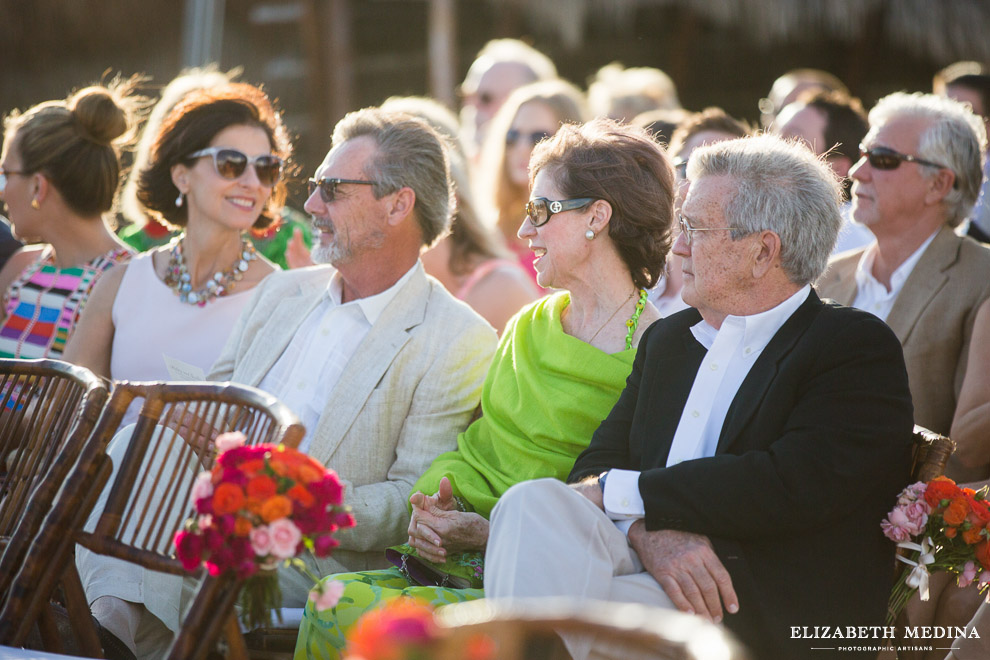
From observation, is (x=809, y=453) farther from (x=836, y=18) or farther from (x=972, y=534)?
(x=836, y=18)

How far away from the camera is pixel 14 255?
18.2 ft

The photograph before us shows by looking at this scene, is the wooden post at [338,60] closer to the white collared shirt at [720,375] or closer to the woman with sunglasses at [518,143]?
the woman with sunglasses at [518,143]

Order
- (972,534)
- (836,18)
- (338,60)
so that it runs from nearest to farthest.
Result: (972,534)
(836,18)
(338,60)

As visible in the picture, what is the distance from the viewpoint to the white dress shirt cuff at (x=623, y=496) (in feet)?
9.32

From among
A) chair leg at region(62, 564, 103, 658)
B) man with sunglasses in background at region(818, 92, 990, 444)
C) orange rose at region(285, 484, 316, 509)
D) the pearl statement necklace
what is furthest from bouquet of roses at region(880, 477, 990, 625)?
→ the pearl statement necklace

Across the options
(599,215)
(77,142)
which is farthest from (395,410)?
(77,142)

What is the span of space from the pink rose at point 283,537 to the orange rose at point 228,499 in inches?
3.3

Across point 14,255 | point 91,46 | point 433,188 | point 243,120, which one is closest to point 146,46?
point 91,46

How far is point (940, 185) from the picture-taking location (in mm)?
4570

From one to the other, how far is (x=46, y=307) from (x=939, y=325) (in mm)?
4021

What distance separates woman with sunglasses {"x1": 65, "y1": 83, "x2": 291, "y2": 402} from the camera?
181 inches

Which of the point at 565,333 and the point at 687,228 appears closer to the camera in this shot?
the point at 687,228

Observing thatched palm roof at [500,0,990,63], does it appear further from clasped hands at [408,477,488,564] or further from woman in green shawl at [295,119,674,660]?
clasped hands at [408,477,488,564]

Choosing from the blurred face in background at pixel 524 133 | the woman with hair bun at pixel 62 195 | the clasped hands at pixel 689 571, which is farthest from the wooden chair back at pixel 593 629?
the blurred face in background at pixel 524 133
